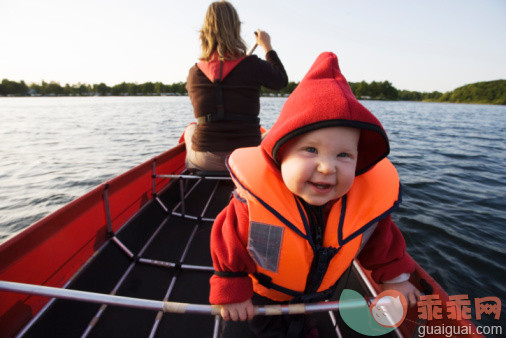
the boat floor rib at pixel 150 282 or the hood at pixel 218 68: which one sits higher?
the hood at pixel 218 68

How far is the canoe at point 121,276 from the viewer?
131cm

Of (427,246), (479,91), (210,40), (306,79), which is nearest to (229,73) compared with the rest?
(210,40)

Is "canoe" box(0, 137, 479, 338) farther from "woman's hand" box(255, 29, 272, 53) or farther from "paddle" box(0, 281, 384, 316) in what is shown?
"woman's hand" box(255, 29, 272, 53)

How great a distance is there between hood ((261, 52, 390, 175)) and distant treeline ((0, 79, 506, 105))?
76874mm

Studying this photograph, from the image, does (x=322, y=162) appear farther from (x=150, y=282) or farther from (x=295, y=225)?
(x=150, y=282)

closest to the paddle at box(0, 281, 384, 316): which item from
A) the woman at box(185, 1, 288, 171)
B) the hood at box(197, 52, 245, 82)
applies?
the woman at box(185, 1, 288, 171)

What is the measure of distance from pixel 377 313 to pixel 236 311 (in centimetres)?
85

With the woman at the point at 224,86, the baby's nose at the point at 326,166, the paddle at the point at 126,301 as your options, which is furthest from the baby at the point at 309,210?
the woman at the point at 224,86

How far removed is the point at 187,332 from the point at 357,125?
1797 millimetres

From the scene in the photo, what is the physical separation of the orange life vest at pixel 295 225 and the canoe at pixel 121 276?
0.22m

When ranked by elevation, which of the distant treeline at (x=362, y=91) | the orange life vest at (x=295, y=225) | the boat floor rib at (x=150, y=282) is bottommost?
the boat floor rib at (x=150, y=282)

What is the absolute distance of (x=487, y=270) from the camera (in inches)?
126

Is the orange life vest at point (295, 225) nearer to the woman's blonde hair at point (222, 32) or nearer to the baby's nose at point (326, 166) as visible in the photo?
the baby's nose at point (326, 166)

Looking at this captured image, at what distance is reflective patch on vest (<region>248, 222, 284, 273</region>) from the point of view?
50.7 inches
